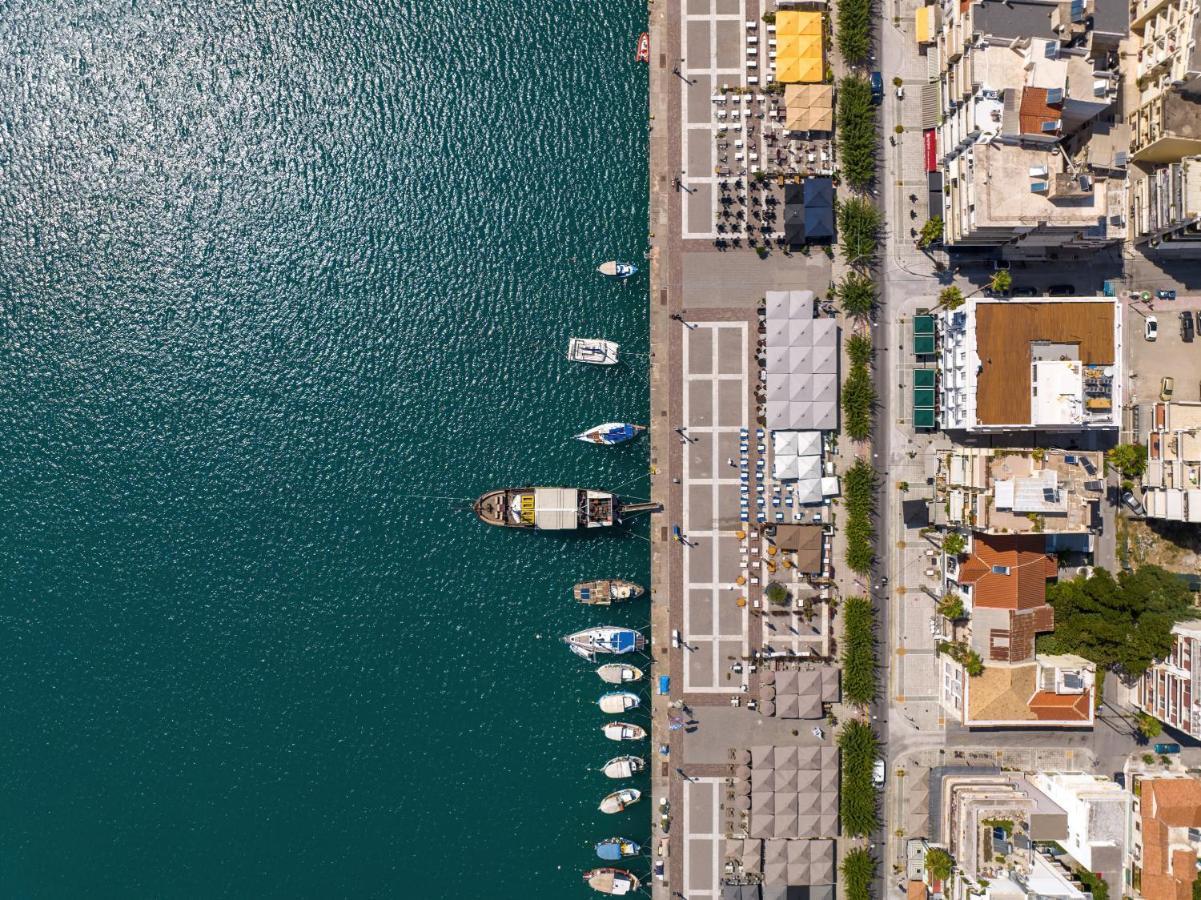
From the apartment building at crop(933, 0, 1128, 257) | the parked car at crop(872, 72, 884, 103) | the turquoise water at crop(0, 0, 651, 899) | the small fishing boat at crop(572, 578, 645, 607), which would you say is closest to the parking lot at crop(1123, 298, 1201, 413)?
the apartment building at crop(933, 0, 1128, 257)

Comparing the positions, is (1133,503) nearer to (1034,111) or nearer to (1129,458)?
(1129,458)

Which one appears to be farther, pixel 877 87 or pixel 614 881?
pixel 614 881

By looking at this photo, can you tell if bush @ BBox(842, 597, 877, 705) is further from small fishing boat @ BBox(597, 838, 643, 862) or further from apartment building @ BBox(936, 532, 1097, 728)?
small fishing boat @ BBox(597, 838, 643, 862)

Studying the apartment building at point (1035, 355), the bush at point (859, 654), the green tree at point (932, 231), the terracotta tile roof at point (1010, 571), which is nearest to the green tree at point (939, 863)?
the bush at point (859, 654)

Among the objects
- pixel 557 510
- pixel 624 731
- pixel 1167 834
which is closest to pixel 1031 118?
pixel 557 510

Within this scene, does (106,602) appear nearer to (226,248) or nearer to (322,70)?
(226,248)

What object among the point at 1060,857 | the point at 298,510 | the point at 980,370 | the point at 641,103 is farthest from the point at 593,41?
the point at 1060,857
